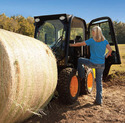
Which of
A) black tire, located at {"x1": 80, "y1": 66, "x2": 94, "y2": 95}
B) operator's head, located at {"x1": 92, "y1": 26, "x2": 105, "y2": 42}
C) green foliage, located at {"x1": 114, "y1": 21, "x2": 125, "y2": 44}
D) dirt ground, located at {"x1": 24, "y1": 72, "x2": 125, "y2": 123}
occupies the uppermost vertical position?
green foliage, located at {"x1": 114, "y1": 21, "x2": 125, "y2": 44}

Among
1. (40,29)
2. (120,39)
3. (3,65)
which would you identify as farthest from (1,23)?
(3,65)

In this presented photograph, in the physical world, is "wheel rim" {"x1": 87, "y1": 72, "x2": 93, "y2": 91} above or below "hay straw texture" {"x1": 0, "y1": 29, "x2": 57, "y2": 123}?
below

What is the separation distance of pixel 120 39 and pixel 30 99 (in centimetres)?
5248

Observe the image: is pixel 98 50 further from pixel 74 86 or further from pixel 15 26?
pixel 15 26

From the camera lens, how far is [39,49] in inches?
124

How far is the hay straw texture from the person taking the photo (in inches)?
94.3

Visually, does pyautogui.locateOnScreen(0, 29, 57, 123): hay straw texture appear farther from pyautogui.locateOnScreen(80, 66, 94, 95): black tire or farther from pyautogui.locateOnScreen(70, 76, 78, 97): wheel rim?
pyautogui.locateOnScreen(80, 66, 94, 95): black tire

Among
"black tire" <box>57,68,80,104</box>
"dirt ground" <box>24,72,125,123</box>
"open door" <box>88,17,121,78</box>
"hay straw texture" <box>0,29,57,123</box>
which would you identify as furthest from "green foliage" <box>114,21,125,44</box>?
"hay straw texture" <box>0,29,57,123</box>

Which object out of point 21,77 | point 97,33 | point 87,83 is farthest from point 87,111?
point 21,77

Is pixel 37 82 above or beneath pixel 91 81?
above

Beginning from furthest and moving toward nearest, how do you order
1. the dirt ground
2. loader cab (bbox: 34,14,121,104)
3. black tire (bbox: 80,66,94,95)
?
black tire (bbox: 80,66,94,95), loader cab (bbox: 34,14,121,104), the dirt ground

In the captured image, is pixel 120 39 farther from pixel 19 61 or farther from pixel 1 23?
pixel 19 61

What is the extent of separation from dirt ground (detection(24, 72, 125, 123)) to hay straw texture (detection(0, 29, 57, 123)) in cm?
51

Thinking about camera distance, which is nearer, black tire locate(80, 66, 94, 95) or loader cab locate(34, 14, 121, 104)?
loader cab locate(34, 14, 121, 104)
